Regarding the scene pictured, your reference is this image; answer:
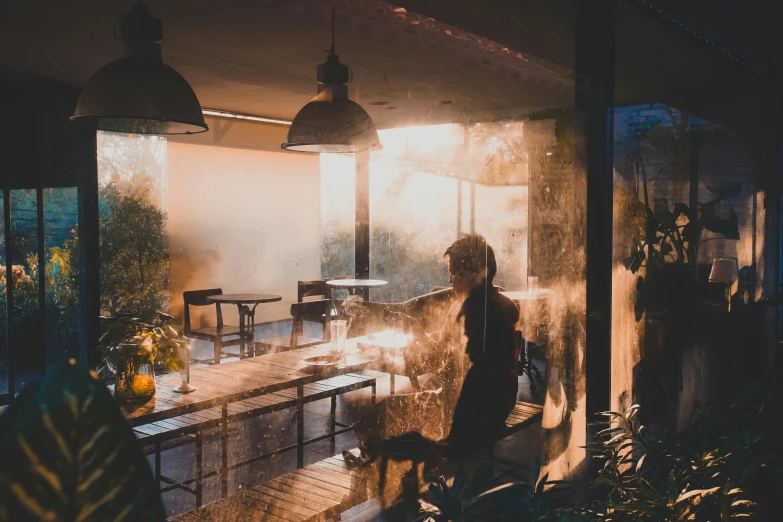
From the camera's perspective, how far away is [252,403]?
8.45 feet

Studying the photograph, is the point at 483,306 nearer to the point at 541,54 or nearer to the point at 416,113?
the point at 416,113

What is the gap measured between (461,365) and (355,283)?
0.51m

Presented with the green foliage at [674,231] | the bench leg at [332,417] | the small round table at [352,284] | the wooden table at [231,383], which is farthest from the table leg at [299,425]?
the green foliage at [674,231]

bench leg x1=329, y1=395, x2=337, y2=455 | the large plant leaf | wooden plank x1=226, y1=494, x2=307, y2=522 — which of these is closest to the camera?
the large plant leaf

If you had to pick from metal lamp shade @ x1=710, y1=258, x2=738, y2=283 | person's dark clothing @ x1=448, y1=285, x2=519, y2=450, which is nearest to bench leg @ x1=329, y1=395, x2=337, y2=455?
person's dark clothing @ x1=448, y1=285, x2=519, y2=450

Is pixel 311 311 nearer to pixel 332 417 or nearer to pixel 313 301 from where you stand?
pixel 313 301

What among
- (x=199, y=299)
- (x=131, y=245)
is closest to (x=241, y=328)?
(x=199, y=299)

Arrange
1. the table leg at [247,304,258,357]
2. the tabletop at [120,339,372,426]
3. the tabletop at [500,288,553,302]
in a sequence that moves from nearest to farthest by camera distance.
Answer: the table leg at [247,304,258,357]
the tabletop at [120,339,372,426]
the tabletop at [500,288,553,302]

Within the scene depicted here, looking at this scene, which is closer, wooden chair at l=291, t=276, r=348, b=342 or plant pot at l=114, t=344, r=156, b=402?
wooden chair at l=291, t=276, r=348, b=342

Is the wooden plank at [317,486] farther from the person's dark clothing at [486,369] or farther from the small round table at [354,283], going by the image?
the small round table at [354,283]

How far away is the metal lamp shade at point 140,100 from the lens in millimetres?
1701

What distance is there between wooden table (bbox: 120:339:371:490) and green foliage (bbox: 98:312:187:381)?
18cm

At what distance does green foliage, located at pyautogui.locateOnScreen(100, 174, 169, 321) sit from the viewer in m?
1.52

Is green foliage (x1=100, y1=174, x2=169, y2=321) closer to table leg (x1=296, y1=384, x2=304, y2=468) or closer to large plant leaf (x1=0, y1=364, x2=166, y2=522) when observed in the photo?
table leg (x1=296, y1=384, x2=304, y2=468)
